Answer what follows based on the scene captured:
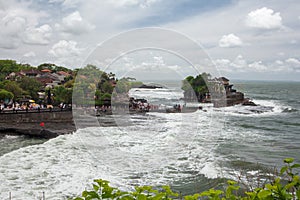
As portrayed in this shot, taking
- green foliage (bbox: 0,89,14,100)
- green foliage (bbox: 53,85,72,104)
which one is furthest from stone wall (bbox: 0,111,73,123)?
green foliage (bbox: 0,89,14,100)

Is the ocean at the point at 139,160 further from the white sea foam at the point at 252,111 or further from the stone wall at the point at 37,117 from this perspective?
the white sea foam at the point at 252,111

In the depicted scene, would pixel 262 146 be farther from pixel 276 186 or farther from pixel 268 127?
pixel 276 186

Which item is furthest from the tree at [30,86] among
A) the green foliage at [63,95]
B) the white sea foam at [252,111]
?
the white sea foam at [252,111]

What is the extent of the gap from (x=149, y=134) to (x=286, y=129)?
46.8 ft

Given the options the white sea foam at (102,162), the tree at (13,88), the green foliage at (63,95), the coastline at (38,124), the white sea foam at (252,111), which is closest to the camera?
the white sea foam at (102,162)

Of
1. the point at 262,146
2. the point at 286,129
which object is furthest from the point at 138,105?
the point at 262,146

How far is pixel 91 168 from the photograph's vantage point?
1176 centimetres

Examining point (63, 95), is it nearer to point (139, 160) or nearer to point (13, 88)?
point (13, 88)

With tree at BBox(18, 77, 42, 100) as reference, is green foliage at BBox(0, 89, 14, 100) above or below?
below

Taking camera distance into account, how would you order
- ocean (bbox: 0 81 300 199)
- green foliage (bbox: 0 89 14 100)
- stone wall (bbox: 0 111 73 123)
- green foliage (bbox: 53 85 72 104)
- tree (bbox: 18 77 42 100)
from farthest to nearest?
tree (bbox: 18 77 42 100) → green foliage (bbox: 53 85 72 104) → green foliage (bbox: 0 89 14 100) → stone wall (bbox: 0 111 73 123) → ocean (bbox: 0 81 300 199)

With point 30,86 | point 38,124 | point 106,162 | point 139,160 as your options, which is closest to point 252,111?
point 38,124

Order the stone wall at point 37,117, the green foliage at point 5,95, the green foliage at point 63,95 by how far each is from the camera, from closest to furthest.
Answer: the stone wall at point 37,117
the green foliage at point 5,95
the green foliage at point 63,95

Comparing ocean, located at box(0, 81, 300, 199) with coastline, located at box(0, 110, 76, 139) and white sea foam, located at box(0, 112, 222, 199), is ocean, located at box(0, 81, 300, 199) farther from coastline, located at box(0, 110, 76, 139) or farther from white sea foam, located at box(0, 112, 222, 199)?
coastline, located at box(0, 110, 76, 139)

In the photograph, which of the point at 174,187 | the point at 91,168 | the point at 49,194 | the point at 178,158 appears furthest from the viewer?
the point at 178,158
